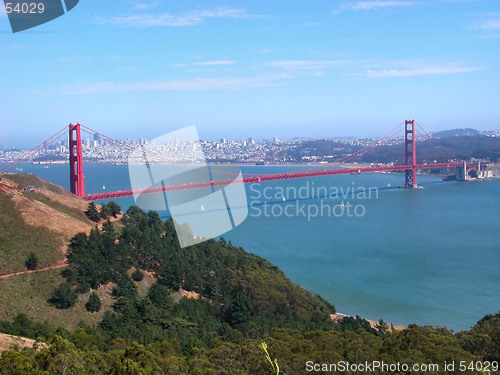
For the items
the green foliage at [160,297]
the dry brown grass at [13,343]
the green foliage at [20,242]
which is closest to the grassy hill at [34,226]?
the green foliage at [20,242]

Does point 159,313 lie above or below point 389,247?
above

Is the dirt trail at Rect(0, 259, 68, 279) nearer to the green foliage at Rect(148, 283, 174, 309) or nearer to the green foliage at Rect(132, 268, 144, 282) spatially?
the green foliage at Rect(132, 268, 144, 282)

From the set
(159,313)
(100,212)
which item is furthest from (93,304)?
(100,212)

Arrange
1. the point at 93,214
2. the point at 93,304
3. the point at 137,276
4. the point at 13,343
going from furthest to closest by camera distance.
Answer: the point at 93,214 < the point at 137,276 < the point at 93,304 < the point at 13,343

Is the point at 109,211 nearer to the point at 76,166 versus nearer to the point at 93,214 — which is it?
the point at 93,214

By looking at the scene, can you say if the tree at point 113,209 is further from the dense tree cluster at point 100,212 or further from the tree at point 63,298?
the tree at point 63,298

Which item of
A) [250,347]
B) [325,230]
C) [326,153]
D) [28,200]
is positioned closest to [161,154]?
[325,230]
